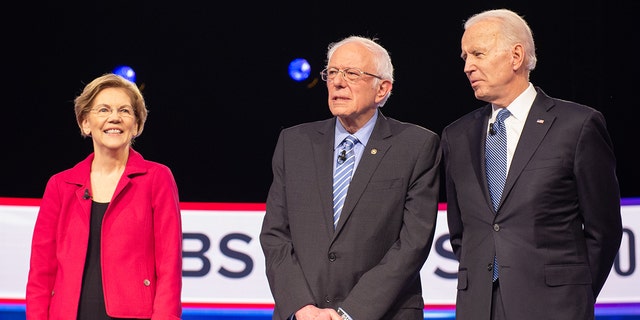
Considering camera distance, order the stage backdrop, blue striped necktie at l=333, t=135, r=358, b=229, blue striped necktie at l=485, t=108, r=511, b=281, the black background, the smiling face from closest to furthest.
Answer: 1. blue striped necktie at l=485, t=108, r=511, b=281
2. blue striped necktie at l=333, t=135, r=358, b=229
3. the smiling face
4. the stage backdrop
5. the black background

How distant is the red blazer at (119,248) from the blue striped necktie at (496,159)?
45.0 inches

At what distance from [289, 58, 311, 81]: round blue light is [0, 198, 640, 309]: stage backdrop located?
1.32m

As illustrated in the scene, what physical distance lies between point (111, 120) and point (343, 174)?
34.9 inches

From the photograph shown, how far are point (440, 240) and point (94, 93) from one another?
212 cm

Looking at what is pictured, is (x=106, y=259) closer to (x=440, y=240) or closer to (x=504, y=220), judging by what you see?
(x=504, y=220)

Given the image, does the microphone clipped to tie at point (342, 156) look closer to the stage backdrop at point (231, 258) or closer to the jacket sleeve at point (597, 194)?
the jacket sleeve at point (597, 194)

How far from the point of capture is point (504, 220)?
2895 mm

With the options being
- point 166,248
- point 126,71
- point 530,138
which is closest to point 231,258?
point 166,248

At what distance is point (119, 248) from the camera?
316 cm

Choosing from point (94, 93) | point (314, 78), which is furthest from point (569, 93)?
point (94, 93)

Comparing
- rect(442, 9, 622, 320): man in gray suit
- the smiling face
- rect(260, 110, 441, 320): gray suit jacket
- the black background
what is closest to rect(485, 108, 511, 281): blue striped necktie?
rect(442, 9, 622, 320): man in gray suit

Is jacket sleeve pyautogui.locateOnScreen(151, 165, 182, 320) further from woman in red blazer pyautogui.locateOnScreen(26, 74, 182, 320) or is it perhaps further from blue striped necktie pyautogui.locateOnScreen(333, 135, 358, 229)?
blue striped necktie pyautogui.locateOnScreen(333, 135, 358, 229)

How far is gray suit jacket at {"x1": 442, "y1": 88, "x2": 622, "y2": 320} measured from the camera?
2838 millimetres

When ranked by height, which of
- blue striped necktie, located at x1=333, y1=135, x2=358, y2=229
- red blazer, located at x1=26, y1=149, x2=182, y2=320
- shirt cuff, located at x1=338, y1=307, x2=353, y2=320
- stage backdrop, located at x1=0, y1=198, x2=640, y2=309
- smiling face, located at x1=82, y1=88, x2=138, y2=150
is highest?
smiling face, located at x1=82, y1=88, x2=138, y2=150
